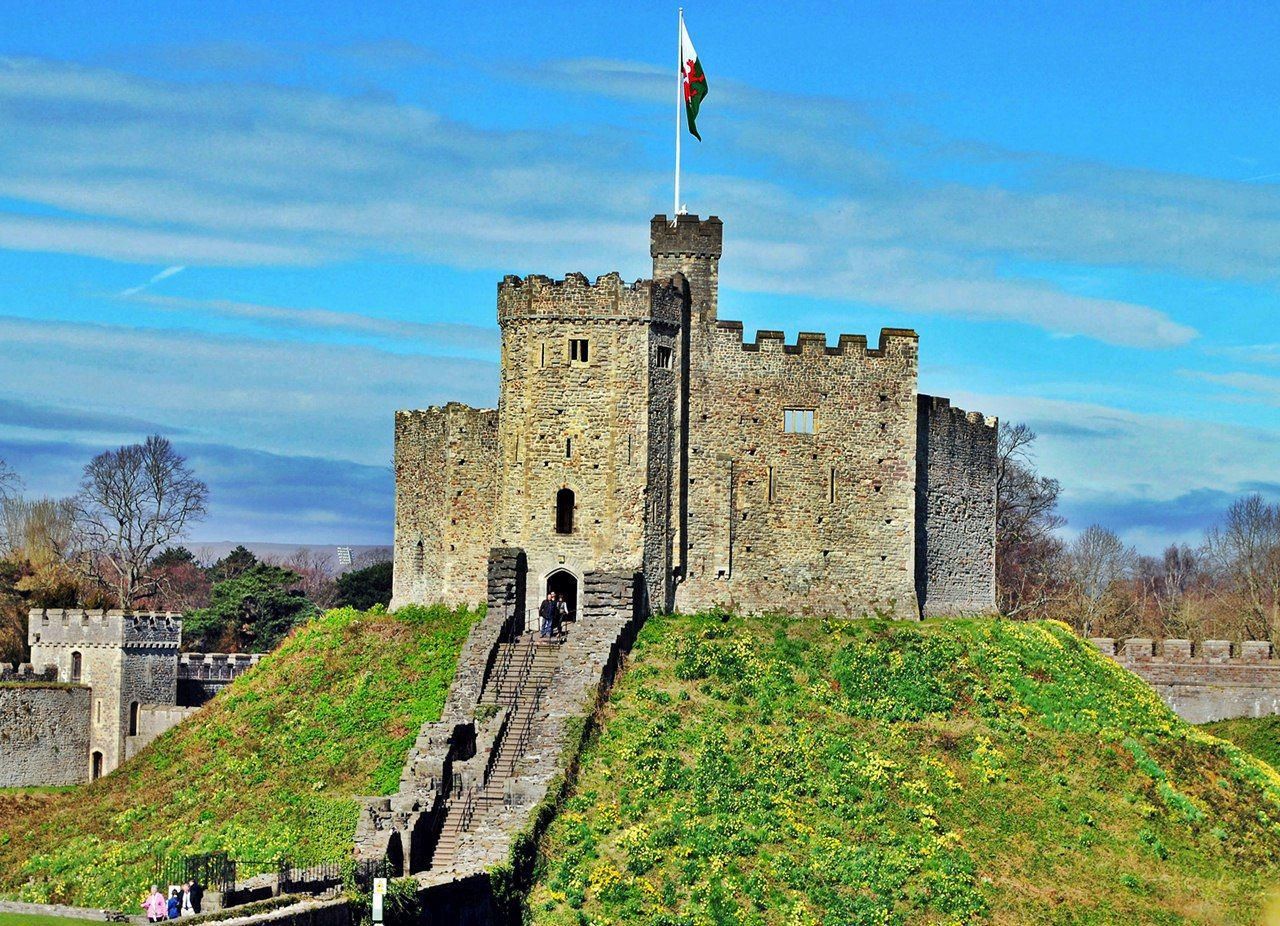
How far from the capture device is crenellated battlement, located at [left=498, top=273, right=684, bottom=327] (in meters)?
53.5

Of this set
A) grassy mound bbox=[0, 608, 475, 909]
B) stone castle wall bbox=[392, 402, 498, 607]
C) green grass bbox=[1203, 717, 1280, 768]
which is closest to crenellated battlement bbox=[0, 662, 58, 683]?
grassy mound bbox=[0, 608, 475, 909]

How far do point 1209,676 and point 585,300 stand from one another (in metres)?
30.2

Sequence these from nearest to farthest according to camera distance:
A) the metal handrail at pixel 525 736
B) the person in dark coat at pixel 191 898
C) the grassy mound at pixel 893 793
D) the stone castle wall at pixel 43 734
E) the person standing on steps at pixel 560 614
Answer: the person in dark coat at pixel 191 898, the grassy mound at pixel 893 793, the metal handrail at pixel 525 736, the person standing on steps at pixel 560 614, the stone castle wall at pixel 43 734

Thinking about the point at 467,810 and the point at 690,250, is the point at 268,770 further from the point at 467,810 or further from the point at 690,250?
the point at 690,250

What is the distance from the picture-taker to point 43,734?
69562 millimetres

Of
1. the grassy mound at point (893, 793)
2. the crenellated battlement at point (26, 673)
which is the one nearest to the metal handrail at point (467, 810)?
the grassy mound at point (893, 793)

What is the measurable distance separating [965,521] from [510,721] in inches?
689

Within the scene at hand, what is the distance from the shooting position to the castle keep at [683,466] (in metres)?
53.3

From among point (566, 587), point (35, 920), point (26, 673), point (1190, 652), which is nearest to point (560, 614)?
point (566, 587)

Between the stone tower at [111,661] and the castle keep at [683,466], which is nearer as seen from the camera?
the castle keep at [683,466]

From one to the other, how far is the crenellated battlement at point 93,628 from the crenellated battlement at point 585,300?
26.2 meters

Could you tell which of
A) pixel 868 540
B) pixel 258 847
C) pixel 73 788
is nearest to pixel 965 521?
pixel 868 540

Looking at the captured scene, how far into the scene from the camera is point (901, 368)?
56.0 meters

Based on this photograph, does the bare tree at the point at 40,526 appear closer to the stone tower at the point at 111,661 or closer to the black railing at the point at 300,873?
the stone tower at the point at 111,661
